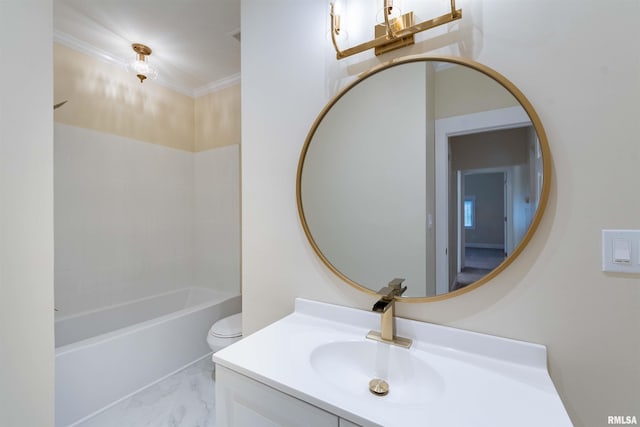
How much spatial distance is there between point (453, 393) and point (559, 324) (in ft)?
1.24

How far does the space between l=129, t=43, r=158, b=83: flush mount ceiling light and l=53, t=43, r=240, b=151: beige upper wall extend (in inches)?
12.8

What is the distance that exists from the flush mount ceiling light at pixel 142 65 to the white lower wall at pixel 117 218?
657mm

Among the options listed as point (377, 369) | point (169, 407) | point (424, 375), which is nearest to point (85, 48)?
point (169, 407)

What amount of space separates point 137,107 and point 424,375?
3042mm

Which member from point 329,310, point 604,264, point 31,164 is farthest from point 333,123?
point 31,164

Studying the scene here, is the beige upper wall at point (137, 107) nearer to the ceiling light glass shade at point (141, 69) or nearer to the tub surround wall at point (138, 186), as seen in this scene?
the tub surround wall at point (138, 186)

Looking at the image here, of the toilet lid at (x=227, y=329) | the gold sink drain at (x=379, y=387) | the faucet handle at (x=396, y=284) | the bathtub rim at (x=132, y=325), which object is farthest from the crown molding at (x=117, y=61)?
the gold sink drain at (x=379, y=387)

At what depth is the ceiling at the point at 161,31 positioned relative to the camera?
5.63 ft

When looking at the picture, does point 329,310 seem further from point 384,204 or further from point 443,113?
point 443,113

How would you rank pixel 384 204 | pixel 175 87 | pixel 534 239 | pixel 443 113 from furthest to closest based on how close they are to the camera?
pixel 175 87 → pixel 384 204 → pixel 443 113 → pixel 534 239

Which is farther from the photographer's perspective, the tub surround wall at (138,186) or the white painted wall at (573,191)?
the tub surround wall at (138,186)

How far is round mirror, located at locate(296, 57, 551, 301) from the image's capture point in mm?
833

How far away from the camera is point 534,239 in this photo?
0.79m

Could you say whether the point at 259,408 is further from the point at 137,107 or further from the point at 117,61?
the point at 117,61
